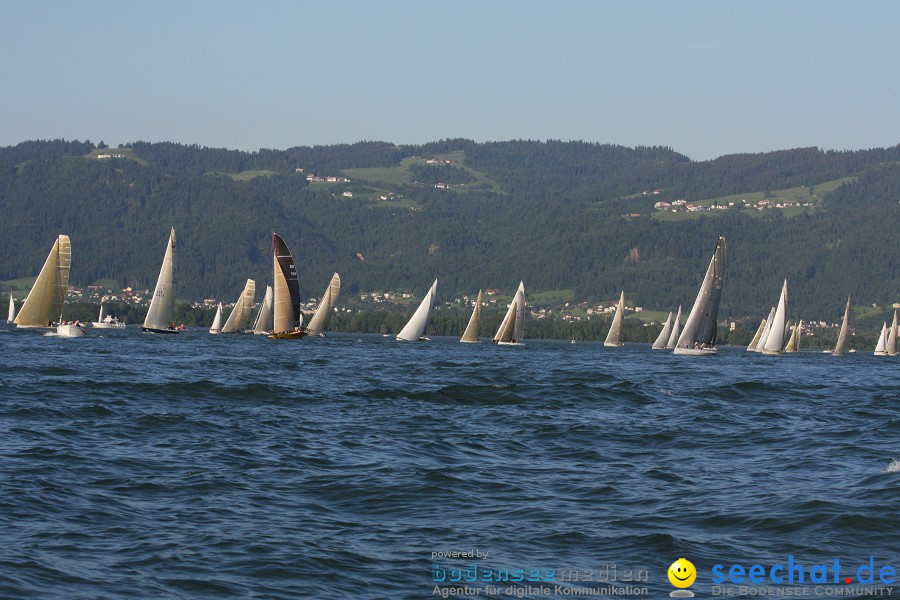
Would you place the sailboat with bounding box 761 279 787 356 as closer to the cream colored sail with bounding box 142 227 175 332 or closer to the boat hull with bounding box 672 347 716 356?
the boat hull with bounding box 672 347 716 356

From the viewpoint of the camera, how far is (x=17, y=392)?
36188mm

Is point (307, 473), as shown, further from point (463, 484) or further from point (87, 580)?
point (87, 580)

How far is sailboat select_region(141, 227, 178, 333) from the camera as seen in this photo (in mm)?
100000

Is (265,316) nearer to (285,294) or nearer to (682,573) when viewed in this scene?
(285,294)

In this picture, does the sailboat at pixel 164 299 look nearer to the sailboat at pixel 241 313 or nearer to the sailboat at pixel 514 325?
the sailboat at pixel 241 313

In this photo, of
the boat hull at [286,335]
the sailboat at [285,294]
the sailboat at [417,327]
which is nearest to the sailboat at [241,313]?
the sailboat at [417,327]

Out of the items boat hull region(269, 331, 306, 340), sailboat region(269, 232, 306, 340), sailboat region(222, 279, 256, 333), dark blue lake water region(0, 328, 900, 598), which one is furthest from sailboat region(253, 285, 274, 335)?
dark blue lake water region(0, 328, 900, 598)

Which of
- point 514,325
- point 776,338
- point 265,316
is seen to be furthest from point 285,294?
point 776,338

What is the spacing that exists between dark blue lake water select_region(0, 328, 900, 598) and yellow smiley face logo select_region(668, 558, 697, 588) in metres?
0.13

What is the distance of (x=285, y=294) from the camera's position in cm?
10119

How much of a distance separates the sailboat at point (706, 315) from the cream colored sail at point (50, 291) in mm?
46687

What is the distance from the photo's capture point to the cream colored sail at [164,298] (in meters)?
100

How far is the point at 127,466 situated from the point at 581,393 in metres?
24.6

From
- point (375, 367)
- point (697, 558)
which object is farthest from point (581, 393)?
point (697, 558)
